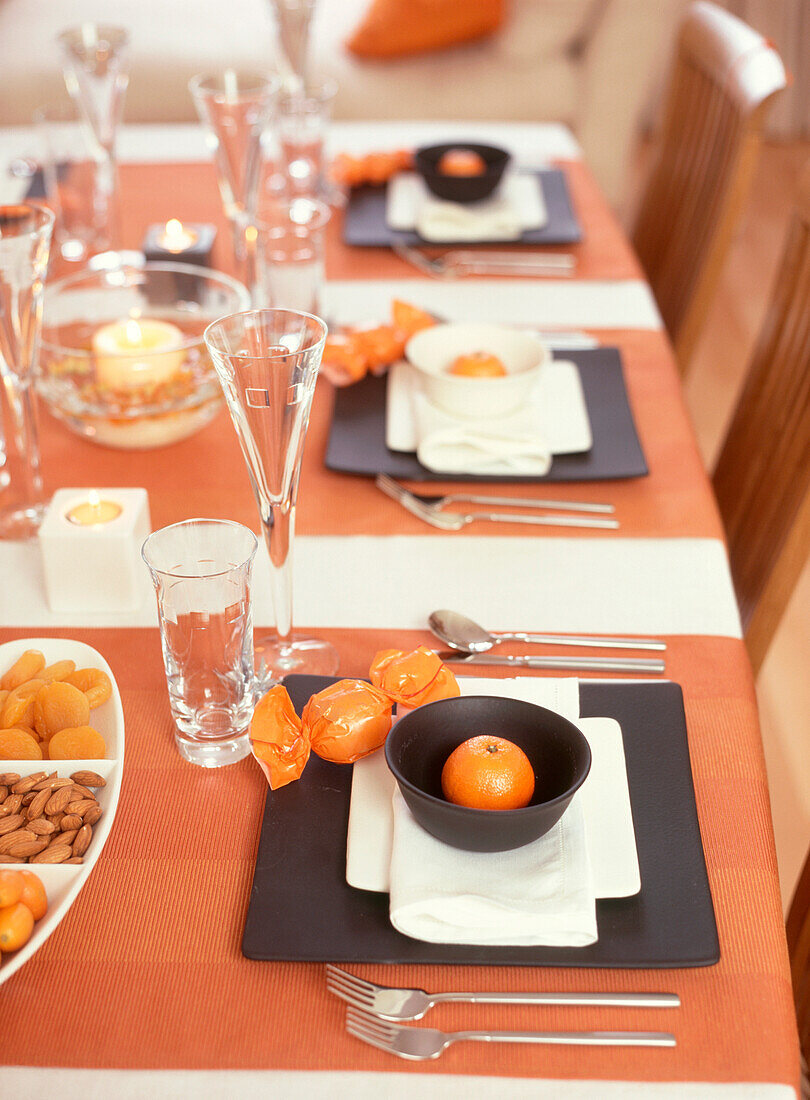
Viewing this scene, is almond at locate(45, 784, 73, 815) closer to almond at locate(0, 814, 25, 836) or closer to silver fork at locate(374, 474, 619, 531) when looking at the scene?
almond at locate(0, 814, 25, 836)

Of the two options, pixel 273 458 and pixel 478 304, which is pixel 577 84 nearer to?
pixel 478 304

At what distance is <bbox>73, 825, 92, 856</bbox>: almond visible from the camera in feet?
2.11

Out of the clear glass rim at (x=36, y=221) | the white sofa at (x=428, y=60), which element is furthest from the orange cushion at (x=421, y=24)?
the clear glass rim at (x=36, y=221)

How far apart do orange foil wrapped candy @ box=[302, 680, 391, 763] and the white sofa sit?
9.06 ft

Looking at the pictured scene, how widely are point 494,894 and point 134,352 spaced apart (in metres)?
0.70

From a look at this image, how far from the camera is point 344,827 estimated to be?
27.6 inches

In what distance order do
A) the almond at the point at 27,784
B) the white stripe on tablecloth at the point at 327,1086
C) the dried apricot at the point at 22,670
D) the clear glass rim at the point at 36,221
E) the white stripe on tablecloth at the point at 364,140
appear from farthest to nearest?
1. the white stripe on tablecloth at the point at 364,140
2. the clear glass rim at the point at 36,221
3. the dried apricot at the point at 22,670
4. the almond at the point at 27,784
5. the white stripe on tablecloth at the point at 327,1086

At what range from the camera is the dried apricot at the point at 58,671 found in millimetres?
783

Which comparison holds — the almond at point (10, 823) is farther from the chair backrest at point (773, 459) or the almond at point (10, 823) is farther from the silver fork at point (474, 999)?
the chair backrest at point (773, 459)

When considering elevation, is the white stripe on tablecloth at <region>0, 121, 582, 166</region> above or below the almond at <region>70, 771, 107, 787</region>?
below

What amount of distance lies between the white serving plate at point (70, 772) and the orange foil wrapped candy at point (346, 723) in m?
0.12

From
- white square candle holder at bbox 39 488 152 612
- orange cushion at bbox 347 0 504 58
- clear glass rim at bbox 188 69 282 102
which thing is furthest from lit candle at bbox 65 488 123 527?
orange cushion at bbox 347 0 504 58

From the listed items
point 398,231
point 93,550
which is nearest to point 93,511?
point 93,550

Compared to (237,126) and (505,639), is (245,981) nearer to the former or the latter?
(505,639)
